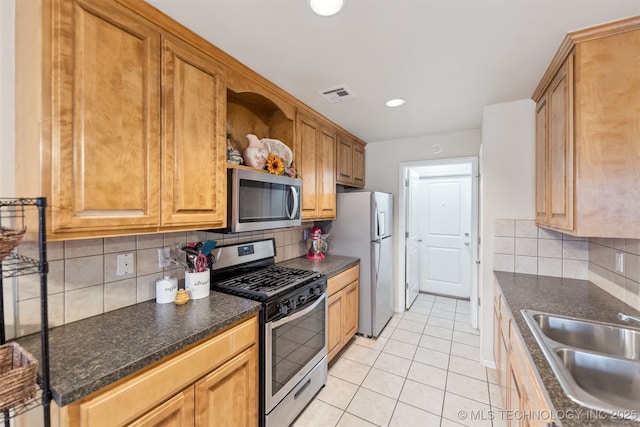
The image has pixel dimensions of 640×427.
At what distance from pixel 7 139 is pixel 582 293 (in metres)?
3.10

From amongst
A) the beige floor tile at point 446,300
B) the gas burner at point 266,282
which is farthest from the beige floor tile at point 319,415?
the beige floor tile at point 446,300

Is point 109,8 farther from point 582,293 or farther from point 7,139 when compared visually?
point 582,293

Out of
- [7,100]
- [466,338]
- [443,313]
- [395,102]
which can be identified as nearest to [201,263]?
[7,100]

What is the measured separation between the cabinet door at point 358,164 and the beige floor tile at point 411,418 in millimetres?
2287

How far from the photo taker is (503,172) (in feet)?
7.47

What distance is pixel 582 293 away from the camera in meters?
1.75

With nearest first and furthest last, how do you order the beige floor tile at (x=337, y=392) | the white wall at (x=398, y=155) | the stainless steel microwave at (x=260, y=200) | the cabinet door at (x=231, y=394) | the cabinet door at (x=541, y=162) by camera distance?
the cabinet door at (x=231, y=394)
the stainless steel microwave at (x=260, y=200)
the cabinet door at (x=541, y=162)
the beige floor tile at (x=337, y=392)
the white wall at (x=398, y=155)

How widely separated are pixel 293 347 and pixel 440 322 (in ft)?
7.61

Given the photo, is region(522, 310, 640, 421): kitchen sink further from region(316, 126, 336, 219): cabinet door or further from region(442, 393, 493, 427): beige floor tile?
region(316, 126, 336, 219): cabinet door

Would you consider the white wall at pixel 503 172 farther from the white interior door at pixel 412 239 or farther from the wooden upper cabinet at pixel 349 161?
the wooden upper cabinet at pixel 349 161

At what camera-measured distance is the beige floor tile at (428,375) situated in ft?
7.26

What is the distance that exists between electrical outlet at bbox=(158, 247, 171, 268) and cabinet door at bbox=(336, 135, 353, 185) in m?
1.85

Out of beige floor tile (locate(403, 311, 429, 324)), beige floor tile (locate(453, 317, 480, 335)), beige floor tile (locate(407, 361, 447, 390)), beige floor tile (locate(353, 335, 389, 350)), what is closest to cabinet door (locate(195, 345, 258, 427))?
beige floor tile (locate(407, 361, 447, 390))

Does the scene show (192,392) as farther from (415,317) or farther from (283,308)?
(415,317)
